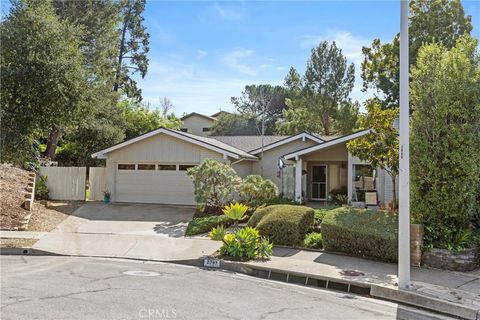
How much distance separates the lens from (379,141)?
44.0 feet

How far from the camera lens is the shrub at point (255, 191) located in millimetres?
16141

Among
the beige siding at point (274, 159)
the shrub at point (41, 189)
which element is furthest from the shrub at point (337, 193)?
the shrub at point (41, 189)

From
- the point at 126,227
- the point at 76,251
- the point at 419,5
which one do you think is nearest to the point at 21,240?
the point at 76,251

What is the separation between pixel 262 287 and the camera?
25.8 feet

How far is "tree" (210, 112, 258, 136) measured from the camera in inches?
1818

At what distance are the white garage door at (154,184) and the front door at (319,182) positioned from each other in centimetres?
691

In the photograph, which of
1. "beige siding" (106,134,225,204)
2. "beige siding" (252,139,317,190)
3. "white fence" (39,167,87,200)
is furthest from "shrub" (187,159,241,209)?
"white fence" (39,167,87,200)

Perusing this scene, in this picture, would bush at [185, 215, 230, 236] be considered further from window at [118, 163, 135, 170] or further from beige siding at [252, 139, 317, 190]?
beige siding at [252, 139, 317, 190]

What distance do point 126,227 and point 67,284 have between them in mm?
7769

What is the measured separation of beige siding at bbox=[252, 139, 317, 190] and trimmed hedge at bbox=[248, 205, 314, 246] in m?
9.91

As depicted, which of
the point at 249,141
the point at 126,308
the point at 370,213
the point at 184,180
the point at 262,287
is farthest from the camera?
the point at 249,141

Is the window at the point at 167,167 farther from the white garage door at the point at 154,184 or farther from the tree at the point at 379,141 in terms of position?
the tree at the point at 379,141

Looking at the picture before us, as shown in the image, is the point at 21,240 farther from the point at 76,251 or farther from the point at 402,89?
the point at 402,89

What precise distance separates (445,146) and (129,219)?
11.6m
